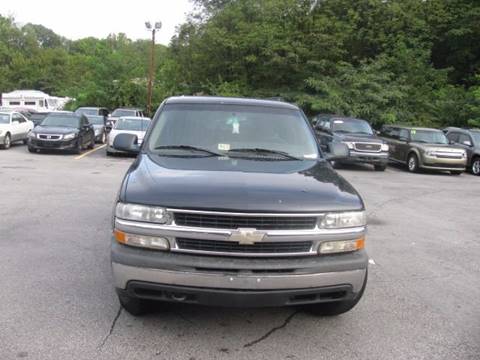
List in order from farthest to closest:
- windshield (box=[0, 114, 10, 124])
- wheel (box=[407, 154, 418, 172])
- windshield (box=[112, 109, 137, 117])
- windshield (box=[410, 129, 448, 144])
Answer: windshield (box=[112, 109, 137, 117]), windshield (box=[0, 114, 10, 124]), windshield (box=[410, 129, 448, 144]), wheel (box=[407, 154, 418, 172])

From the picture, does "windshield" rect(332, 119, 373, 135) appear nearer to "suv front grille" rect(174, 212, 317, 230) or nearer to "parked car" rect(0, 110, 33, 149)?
"parked car" rect(0, 110, 33, 149)

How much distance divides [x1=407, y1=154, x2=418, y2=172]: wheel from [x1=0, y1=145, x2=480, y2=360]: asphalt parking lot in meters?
10.0

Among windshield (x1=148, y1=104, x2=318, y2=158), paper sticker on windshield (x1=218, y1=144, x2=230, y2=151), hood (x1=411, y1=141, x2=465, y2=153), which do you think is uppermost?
windshield (x1=148, y1=104, x2=318, y2=158)

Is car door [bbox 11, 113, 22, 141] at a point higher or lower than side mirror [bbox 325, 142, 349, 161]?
lower

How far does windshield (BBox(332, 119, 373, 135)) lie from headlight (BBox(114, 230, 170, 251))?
15345 mm

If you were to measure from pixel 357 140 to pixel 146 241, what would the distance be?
14594 mm

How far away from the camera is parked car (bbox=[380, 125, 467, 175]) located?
18.0 metres

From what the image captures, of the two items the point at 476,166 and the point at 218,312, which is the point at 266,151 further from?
the point at 476,166

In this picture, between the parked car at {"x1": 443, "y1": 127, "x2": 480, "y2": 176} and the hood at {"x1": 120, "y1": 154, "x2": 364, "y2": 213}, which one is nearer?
the hood at {"x1": 120, "y1": 154, "x2": 364, "y2": 213}

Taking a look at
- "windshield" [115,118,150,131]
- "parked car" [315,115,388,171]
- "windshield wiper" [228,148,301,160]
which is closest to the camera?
"windshield wiper" [228,148,301,160]

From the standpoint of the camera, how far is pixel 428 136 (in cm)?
1923

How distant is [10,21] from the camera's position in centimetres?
8806

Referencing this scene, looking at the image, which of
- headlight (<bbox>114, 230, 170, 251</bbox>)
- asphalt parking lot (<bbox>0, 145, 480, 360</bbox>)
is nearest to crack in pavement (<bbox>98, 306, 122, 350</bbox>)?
asphalt parking lot (<bbox>0, 145, 480, 360</bbox>)

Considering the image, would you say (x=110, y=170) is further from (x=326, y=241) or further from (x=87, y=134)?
(x=326, y=241)
